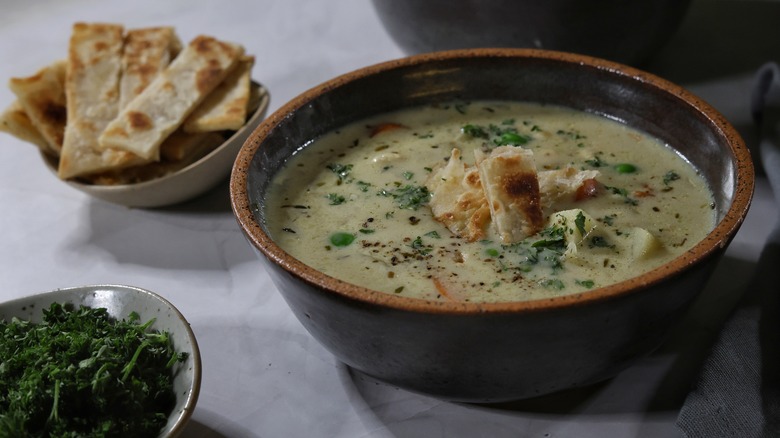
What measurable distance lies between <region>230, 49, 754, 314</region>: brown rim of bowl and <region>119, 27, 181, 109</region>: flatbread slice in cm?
94

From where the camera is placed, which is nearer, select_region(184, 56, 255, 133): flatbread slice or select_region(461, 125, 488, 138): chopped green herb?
select_region(461, 125, 488, 138): chopped green herb

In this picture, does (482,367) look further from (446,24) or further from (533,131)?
(446,24)

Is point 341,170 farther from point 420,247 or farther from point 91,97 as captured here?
point 91,97

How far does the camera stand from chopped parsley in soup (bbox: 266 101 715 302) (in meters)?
2.32

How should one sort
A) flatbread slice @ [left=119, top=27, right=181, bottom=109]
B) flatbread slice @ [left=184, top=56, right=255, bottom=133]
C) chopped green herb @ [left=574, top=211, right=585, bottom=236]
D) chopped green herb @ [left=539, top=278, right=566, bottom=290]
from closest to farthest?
1. chopped green herb @ [left=539, top=278, right=566, bottom=290]
2. chopped green herb @ [left=574, top=211, right=585, bottom=236]
3. flatbread slice @ [left=184, top=56, right=255, bottom=133]
4. flatbread slice @ [left=119, top=27, right=181, bottom=109]

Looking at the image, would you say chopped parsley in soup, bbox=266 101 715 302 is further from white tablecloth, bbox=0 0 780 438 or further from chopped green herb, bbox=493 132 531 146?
white tablecloth, bbox=0 0 780 438

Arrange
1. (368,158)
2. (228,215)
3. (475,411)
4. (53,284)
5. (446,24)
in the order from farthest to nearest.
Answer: (446,24), (228,215), (53,284), (368,158), (475,411)

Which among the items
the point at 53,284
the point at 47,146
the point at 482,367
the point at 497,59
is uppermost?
the point at 497,59

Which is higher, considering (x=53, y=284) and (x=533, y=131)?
(x=533, y=131)

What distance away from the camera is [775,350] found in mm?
2492

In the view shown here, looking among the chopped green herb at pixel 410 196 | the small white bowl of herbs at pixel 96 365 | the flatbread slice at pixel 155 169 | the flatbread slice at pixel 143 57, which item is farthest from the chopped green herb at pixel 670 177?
the flatbread slice at pixel 143 57

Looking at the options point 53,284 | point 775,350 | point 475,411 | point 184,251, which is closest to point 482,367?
point 475,411

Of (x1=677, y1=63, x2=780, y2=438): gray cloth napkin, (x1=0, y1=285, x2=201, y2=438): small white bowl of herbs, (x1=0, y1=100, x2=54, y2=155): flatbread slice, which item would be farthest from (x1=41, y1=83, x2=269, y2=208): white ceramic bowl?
(x1=677, y1=63, x2=780, y2=438): gray cloth napkin

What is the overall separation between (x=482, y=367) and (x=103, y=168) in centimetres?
175
